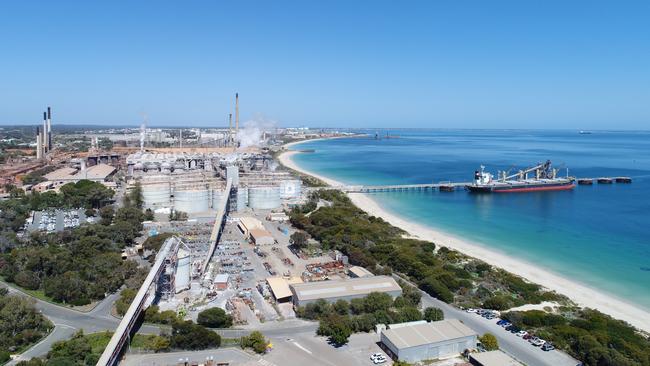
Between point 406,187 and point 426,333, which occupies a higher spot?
point 406,187

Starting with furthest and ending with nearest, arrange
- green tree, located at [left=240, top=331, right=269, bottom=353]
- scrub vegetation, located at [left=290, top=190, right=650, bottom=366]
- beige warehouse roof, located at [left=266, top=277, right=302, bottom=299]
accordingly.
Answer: beige warehouse roof, located at [left=266, top=277, right=302, bottom=299] < scrub vegetation, located at [left=290, top=190, right=650, bottom=366] < green tree, located at [left=240, top=331, right=269, bottom=353]

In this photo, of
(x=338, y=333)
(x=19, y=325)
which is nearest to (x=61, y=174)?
(x=19, y=325)

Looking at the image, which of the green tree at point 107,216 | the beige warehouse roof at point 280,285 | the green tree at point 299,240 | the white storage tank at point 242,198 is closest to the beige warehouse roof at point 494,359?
the beige warehouse roof at point 280,285

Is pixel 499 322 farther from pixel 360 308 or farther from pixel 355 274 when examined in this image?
pixel 355 274

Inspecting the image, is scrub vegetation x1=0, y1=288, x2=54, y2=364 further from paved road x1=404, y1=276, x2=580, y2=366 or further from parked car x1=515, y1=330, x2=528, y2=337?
parked car x1=515, y1=330, x2=528, y2=337

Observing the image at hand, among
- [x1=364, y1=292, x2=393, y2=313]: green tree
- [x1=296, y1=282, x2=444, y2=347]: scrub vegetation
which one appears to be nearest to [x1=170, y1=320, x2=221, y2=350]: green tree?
[x1=296, y1=282, x2=444, y2=347]: scrub vegetation

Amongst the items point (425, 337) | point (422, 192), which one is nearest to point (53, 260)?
point (425, 337)

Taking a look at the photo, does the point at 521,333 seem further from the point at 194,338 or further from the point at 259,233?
the point at 259,233
